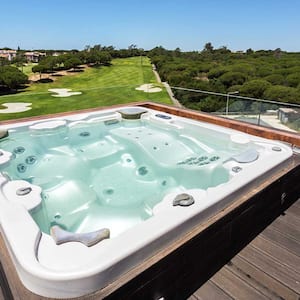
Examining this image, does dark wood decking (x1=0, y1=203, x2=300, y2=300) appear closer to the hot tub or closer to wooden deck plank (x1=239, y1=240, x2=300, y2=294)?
wooden deck plank (x1=239, y1=240, x2=300, y2=294)

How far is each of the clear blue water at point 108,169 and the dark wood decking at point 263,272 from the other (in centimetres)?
62

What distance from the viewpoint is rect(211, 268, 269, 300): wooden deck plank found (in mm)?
1486

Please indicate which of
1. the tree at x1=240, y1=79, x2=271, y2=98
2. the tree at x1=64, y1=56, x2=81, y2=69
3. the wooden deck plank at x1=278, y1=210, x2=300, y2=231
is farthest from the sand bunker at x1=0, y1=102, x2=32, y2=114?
the tree at x1=64, y1=56, x2=81, y2=69

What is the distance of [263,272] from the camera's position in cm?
163

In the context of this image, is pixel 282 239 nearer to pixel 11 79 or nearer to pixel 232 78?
pixel 232 78

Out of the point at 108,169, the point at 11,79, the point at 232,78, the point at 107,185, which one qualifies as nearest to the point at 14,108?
the point at 108,169

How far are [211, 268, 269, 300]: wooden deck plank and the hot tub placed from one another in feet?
1.25

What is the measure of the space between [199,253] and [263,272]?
0.45 meters

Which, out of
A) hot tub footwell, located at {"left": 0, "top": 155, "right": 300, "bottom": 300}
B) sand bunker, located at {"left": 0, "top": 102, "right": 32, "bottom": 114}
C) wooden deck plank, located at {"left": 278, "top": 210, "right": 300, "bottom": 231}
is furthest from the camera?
sand bunker, located at {"left": 0, "top": 102, "right": 32, "bottom": 114}

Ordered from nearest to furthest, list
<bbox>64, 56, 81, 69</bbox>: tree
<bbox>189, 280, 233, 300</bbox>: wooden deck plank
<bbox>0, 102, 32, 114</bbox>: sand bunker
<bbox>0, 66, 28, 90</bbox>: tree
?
<bbox>189, 280, 233, 300</bbox>: wooden deck plank → <bbox>0, 102, 32, 114</bbox>: sand bunker → <bbox>0, 66, 28, 90</bbox>: tree → <bbox>64, 56, 81, 69</bbox>: tree

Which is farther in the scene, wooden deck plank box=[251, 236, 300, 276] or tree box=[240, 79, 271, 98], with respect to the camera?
tree box=[240, 79, 271, 98]

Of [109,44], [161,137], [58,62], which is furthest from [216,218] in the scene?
[109,44]

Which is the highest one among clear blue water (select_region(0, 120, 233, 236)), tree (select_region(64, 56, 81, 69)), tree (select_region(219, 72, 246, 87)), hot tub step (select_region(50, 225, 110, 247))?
tree (select_region(64, 56, 81, 69))

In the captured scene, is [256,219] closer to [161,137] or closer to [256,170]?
[256,170]
